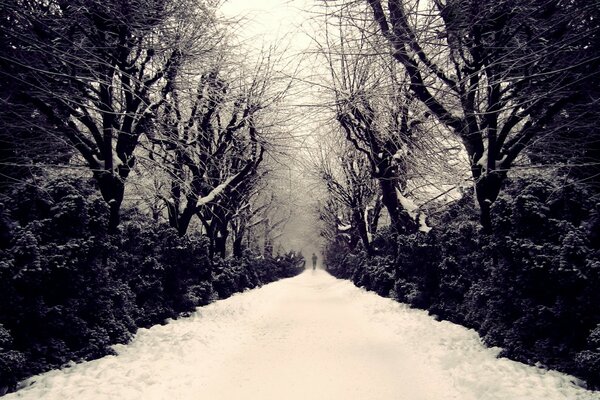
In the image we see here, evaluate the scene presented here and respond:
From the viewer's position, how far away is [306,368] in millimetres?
5902

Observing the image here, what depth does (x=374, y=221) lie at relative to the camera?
2138 cm

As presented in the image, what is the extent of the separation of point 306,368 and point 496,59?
5.85 metres

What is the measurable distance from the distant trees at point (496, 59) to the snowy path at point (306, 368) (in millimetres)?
3039

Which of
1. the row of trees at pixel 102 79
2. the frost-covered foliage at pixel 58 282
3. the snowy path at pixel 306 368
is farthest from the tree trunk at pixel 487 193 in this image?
the frost-covered foliage at pixel 58 282

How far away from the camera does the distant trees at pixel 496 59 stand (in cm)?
500

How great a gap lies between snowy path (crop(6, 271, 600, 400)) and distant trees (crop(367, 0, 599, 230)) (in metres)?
3.04

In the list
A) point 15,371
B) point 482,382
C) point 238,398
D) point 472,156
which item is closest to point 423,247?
point 472,156

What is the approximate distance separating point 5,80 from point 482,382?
315 inches

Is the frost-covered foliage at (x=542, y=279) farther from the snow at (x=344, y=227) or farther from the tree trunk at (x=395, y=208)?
the snow at (x=344, y=227)

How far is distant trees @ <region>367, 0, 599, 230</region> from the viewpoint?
5004 millimetres

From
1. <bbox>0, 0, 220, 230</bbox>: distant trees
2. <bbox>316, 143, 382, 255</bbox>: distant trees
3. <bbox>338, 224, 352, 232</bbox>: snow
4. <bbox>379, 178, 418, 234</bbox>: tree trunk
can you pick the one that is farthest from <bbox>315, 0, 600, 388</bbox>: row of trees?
<bbox>338, 224, 352, 232</bbox>: snow

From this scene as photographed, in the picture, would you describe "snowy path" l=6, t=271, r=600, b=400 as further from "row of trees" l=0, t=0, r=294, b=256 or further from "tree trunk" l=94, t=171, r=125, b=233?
"row of trees" l=0, t=0, r=294, b=256

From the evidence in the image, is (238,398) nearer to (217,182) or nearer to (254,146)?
(254,146)

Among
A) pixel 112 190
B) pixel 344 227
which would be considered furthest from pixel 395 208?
pixel 344 227
